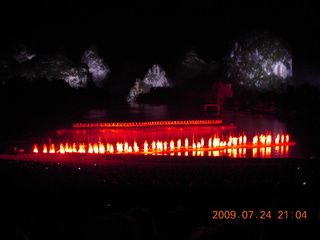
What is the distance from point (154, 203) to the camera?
4754mm

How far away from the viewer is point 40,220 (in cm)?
243

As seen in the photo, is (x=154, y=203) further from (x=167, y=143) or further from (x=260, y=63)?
(x=260, y=63)

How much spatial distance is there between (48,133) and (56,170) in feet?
42.8

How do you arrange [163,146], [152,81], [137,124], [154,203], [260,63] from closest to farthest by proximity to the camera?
[154,203]
[163,146]
[137,124]
[260,63]
[152,81]

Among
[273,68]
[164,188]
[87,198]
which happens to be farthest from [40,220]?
[273,68]

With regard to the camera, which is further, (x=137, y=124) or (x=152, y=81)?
(x=152, y=81)

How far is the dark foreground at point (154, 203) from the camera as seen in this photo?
5.86ft

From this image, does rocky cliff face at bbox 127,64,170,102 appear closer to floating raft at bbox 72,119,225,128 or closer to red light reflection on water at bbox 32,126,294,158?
floating raft at bbox 72,119,225,128

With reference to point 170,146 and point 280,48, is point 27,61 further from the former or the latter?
point 280,48
